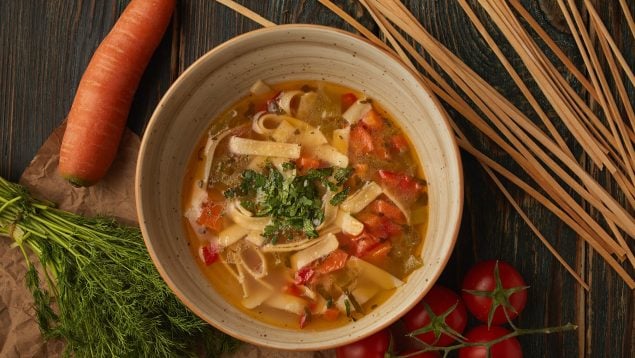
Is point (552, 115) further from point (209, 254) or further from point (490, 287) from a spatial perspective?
point (209, 254)

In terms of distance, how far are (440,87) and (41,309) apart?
2361mm

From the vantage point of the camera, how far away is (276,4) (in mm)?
3588

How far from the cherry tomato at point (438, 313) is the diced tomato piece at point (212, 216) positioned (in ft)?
3.55

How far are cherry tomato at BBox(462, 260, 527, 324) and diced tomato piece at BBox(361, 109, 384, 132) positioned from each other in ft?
2.91

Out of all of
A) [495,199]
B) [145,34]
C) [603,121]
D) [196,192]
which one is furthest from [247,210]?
[603,121]

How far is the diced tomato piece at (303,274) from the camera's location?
3262 mm

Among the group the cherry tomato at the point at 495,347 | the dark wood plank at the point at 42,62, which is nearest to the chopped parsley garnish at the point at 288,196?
the dark wood plank at the point at 42,62

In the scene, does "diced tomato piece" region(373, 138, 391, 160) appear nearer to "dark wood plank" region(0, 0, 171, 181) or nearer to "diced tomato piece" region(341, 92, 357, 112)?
"diced tomato piece" region(341, 92, 357, 112)

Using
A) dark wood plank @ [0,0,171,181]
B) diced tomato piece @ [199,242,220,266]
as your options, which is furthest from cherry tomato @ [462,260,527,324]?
dark wood plank @ [0,0,171,181]

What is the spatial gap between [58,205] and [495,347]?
2422mm

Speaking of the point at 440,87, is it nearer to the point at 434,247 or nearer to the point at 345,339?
the point at 434,247

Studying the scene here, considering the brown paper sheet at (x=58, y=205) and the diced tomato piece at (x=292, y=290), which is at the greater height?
the diced tomato piece at (x=292, y=290)

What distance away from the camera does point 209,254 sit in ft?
10.8

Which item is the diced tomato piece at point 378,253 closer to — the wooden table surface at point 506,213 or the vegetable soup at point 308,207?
the vegetable soup at point 308,207
